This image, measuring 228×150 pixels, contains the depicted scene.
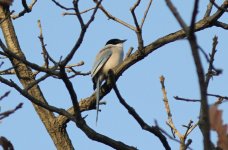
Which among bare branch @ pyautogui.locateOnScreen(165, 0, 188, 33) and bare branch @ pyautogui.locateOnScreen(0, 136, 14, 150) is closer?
bare branch @ pyautogui.locateOnScreen(165, 0, 188, 33)

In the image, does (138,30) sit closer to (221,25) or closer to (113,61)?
(221,25)

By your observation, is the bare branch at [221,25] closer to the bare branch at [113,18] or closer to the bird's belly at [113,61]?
the bare branch at [113,18]

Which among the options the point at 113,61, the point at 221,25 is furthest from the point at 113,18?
the point at 113,61

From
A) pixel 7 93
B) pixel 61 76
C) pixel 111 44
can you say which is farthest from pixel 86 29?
pixel 111 44

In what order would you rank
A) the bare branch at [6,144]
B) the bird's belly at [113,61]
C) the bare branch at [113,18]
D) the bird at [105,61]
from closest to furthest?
the bare branch at [6,144]
the bare branch at [113,18]
the bird at [105,61]
the bird's belly at [113,61]

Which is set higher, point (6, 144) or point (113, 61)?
point (113, 61)

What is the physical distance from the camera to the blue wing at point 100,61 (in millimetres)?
6670

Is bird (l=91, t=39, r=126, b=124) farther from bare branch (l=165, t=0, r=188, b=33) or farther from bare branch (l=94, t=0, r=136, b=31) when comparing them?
bare branch (l=165, t=0, r=188, b=33)

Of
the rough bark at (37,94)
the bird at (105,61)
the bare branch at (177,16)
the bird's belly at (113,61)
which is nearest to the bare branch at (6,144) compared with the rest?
the bare branch at (177,16)

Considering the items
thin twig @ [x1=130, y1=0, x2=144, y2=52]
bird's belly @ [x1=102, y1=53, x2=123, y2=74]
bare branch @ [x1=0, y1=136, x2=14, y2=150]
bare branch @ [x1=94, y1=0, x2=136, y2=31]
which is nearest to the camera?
bare branch @ [x1=0, y1=136, x2=14, y2=150]

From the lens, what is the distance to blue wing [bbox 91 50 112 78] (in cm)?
667

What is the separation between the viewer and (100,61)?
22.6 ft

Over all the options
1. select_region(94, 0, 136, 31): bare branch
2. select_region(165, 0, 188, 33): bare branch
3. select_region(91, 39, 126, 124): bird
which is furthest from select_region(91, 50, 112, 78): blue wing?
select_region(165, 0, 188, 33): bare branch

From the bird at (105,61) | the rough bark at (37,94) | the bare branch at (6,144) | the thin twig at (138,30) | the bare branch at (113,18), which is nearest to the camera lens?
the bare branch at (6,144)
